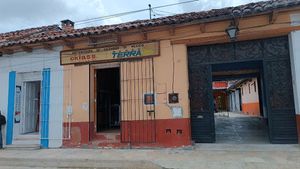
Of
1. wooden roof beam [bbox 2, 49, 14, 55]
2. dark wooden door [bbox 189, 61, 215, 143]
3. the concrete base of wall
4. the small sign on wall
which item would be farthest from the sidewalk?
wooden roof beam [bbox 2, 49, 14, 55]

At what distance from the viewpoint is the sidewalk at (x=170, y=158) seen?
594 centimetres

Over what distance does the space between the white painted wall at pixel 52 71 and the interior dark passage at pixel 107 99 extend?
1.90m

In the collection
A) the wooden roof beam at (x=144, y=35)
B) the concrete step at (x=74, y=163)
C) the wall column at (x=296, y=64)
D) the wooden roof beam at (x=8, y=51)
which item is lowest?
the concrete step at (x=74, y=163)

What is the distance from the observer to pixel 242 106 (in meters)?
27.0

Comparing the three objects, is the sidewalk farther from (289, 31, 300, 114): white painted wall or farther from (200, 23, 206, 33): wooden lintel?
(200, 23, 206, 33): wooden lintel

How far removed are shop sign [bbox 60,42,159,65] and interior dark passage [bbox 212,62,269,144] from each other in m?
2.51

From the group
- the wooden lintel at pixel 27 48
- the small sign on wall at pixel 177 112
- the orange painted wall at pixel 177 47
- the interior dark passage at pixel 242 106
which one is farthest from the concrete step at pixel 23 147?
the interior dark passage at pixel 242 106

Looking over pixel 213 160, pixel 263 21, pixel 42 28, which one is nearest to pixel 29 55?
pixel 42 28

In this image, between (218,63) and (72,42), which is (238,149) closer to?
(218,63)

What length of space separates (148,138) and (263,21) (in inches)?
199

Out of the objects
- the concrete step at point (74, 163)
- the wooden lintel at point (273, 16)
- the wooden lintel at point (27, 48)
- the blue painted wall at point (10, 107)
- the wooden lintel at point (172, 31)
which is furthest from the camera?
the blue painted wall at point (10, 107)

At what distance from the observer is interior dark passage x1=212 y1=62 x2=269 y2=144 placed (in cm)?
920

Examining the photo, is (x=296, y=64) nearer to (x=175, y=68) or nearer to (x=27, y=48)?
(x=175, y=68)

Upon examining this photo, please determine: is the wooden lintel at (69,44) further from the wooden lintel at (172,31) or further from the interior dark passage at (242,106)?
the interior dark passage at (242,106)
